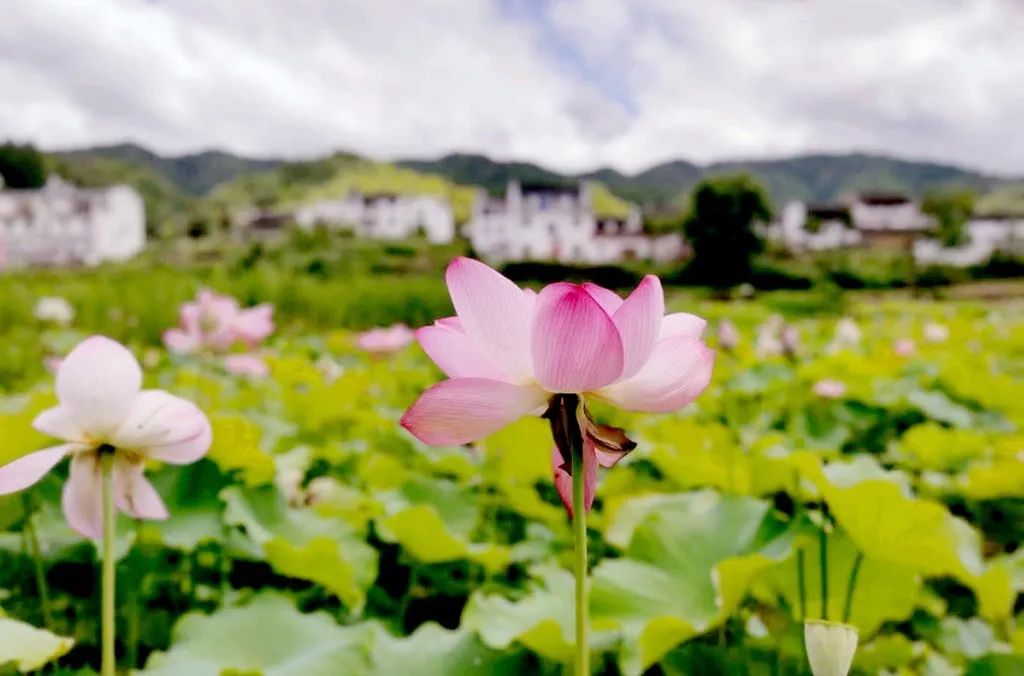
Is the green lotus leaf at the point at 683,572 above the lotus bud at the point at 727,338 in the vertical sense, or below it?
above

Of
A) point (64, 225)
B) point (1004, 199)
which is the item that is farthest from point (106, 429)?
point (1004, 199)

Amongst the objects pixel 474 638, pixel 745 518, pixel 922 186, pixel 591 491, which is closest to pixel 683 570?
pixel 745 518

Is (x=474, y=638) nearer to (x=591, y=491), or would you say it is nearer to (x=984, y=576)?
(x=591, y=491)

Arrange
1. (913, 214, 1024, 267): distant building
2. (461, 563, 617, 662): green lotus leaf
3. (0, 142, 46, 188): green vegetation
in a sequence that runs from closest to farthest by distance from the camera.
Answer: (461, 563, 617, 662): green lotus leaf, (913, 214, 1024, 267): distant building, (0, 142, 46, 188): green vegetation

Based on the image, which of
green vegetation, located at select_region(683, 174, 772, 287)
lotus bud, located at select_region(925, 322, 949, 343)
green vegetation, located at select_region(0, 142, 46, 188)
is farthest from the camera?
green vegetation, located at select_region(0, 142, 46, 188)

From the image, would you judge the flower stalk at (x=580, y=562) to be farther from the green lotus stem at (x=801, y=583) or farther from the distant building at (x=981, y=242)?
the distant building at (x=981, y=242)

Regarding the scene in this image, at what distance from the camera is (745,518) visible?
0.94 m

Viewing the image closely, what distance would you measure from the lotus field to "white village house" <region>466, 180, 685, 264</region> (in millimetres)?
35252

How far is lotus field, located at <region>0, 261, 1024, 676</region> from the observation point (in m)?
0.48

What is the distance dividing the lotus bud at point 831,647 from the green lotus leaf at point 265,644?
0.41 m

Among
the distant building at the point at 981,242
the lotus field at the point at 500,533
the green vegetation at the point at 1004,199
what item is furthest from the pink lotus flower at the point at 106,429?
the green vegetation at the point at 1004,199

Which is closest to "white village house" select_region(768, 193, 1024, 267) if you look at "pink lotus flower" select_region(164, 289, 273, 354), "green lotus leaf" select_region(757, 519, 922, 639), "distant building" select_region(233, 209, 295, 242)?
"distant building" select_region(233, 209, 295, 242)

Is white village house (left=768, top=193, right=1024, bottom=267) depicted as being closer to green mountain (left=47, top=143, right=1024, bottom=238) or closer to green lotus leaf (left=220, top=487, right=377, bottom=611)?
green mountain (left=47, top=143, right=1024, bottom=238)

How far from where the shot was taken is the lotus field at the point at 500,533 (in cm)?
48
